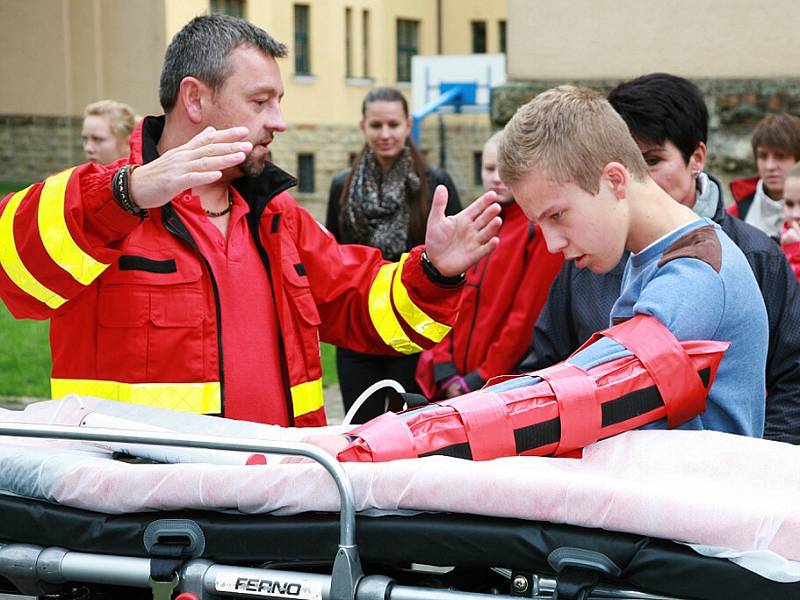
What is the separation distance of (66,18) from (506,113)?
2102cm

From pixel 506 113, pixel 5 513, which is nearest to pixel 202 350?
pixel 5 513

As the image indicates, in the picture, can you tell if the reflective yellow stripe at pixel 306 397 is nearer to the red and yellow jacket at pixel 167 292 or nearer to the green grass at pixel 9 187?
the red and yellow jacket at pixel 167 292

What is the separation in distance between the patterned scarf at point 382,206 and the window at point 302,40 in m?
25.8

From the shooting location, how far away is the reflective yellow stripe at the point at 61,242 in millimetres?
3270

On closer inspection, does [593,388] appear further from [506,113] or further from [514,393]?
[506,113]

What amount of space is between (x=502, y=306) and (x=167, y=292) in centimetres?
215

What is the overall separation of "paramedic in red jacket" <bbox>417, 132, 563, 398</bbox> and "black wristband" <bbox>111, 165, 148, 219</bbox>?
7.33ft

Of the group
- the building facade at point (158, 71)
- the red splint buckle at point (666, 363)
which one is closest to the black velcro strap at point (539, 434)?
the red splint buckle at point (666, 363)

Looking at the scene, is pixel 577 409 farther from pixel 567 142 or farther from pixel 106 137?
pixel 106 137

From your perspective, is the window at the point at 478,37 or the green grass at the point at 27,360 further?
the window at the point at 478,37

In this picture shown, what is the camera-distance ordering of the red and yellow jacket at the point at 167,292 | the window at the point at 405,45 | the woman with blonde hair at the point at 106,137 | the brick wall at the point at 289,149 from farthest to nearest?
the window at the point at 405,45 < the brick wall at the point at 289,149 < the woman with blonde hair at the point at 106,137 < the red and yellow jacket at the point at 167,292

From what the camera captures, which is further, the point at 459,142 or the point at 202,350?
the point at 459,142

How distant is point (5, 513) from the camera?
2.60 metres

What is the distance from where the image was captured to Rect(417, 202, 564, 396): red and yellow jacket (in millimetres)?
5289
